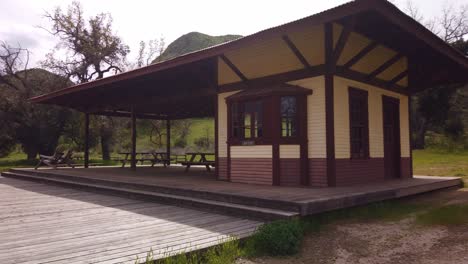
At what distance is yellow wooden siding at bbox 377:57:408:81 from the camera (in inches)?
336

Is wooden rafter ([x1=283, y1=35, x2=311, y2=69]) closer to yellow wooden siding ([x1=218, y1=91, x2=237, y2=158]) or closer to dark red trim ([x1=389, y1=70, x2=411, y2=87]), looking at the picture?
yellow wooden siding ([x1=218, y1=91, x2=237, y2=158])

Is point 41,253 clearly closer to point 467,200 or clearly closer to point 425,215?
point 425,215

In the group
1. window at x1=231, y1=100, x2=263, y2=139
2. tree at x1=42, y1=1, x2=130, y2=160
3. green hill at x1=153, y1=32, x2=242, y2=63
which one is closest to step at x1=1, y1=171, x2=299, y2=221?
window at x1=231, y1=100, x2=263, y2=139

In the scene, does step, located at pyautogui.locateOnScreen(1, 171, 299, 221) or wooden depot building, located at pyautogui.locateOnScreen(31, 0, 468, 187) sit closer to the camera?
step, located at pyautogui.locateOnScreen(1, 171, 299, 221)

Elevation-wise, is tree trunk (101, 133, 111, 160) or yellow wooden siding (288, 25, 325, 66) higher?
yellow wooden siding (288, 25, 325, 66)

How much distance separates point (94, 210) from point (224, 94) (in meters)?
4.17

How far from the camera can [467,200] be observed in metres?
6.74

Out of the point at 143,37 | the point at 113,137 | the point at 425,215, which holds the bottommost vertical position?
the point at 425,215

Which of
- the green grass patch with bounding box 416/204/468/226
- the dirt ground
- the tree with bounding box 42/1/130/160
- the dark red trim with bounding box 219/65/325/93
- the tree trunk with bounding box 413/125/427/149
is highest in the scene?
the tree with bounding box 42/1/130/160

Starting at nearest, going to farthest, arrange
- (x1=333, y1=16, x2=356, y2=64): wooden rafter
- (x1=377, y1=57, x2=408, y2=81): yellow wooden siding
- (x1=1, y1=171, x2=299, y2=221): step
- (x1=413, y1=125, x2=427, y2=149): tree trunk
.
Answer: (x1=1, y1=171, x2=299, y2=221): step, (x1=333, y1=16, x2=356, y2=64): wooden rafter, (x1=377, y1=57, x2=408, y2=81): yellow wooden siding, (x1=413, y1=125, x2=427, y2=149): tree trunk

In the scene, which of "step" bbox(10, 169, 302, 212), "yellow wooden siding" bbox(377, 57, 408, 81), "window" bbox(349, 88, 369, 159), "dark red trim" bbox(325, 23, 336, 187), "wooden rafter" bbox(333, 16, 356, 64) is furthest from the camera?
"yellow wooden siding" bbox(377, 57, 408, 81)

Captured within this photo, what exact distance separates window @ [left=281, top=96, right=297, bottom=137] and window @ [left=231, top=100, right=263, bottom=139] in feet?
→ 1.72

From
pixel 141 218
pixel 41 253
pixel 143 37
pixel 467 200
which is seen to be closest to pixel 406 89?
pixel 467 200

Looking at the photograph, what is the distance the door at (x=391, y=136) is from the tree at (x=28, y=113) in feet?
66.6
